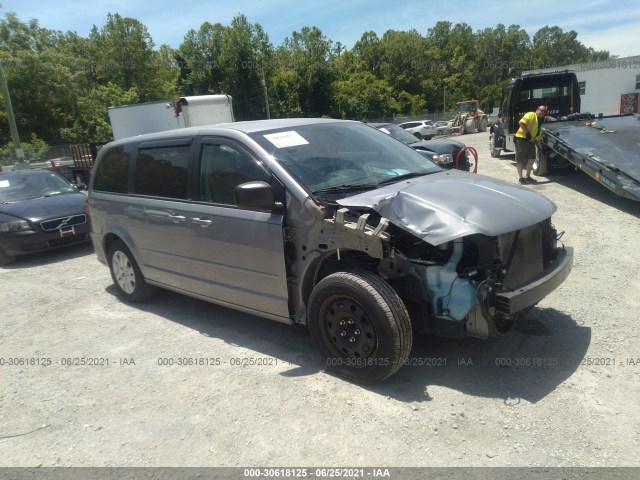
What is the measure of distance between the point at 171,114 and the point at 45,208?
267 inches

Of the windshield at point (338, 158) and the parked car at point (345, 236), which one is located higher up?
the windshield at point (338, 158)

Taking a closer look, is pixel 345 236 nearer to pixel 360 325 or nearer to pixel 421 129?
pixel 360 325

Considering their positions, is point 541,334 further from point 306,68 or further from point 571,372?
point 306,68

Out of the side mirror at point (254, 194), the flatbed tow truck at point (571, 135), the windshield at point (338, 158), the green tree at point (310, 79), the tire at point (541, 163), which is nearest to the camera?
the side mirror at point (254, 194)

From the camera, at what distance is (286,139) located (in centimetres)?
407

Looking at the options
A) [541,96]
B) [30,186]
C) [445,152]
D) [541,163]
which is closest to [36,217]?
[30,186]

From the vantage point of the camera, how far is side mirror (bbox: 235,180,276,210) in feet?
11.6

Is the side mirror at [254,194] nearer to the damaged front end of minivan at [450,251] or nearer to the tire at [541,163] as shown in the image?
the damaged front end of minivan at [450,251]

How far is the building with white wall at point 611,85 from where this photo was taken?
29984 mm

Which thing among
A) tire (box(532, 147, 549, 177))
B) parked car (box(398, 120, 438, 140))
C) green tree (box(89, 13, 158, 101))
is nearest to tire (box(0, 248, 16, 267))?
tire (box(532, 147, 549, 177))

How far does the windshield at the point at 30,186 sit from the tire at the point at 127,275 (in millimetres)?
4317

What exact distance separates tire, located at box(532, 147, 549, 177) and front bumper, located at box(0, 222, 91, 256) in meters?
9.53

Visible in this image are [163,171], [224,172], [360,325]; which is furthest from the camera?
[163,171]

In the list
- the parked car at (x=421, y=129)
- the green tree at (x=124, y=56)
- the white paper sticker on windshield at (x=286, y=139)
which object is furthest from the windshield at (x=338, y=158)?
the green tree at (x=124, y=56)
